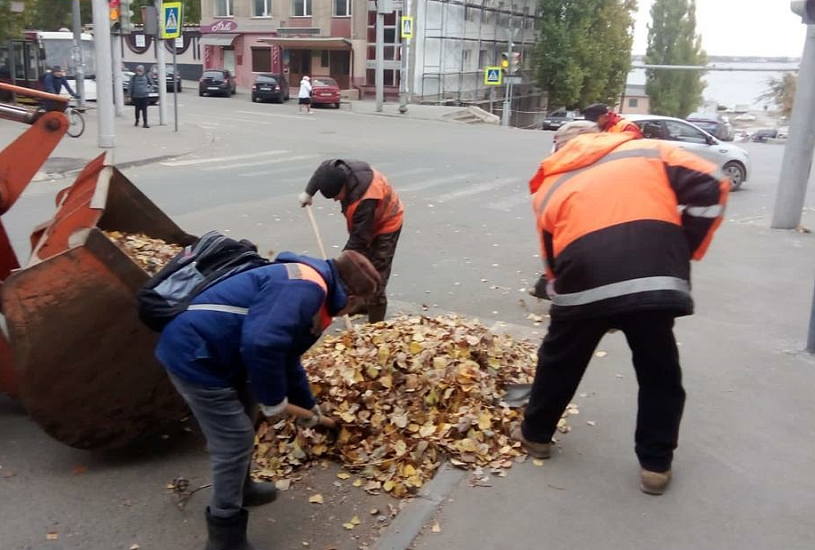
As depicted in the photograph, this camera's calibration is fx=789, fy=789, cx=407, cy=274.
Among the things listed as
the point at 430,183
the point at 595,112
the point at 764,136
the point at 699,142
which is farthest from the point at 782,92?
the point at 595,112

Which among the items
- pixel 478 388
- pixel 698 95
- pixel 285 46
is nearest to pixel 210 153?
pixel 478 388

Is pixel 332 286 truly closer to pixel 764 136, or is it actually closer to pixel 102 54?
pixel 102 54

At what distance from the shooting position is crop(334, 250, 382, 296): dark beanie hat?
3023 millimetres

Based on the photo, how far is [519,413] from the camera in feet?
14.7

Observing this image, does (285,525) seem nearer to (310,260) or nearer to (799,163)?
(310,260)

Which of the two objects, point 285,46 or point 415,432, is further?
point 285,46

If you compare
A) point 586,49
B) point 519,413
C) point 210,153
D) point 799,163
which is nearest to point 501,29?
point 586,49

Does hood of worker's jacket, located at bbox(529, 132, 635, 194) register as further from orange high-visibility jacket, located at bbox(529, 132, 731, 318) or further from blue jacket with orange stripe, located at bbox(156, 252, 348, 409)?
blue jacket with orange stripe, located at bbox(156, 252, 348, 409)

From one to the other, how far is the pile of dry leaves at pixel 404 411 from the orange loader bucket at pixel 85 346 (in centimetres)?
68

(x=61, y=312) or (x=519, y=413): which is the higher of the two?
(x=61, y=312)

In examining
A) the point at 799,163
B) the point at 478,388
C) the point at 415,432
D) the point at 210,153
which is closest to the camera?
the point at 415,432

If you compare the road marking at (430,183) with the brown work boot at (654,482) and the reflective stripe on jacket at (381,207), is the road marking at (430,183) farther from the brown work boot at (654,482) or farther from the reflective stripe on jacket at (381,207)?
the brown work boot at (654,482)

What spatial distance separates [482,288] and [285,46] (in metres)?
42.6

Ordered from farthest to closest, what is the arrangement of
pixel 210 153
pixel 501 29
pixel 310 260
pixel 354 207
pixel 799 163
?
1. pixel 501 29
2. pixel 210 153
3. pixel 799 163
4. pixel 354 207
5. pixel 310 260
